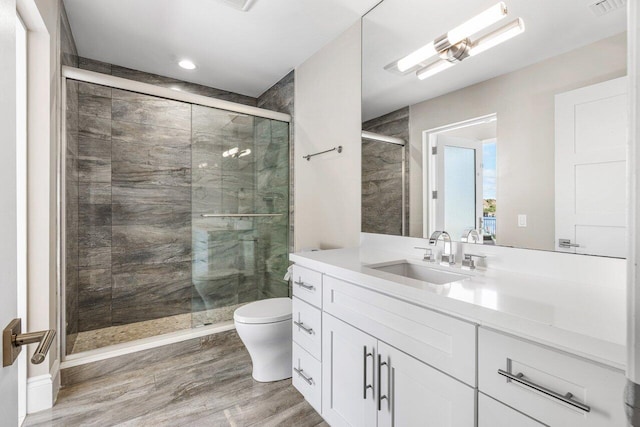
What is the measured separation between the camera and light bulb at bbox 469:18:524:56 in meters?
1.30

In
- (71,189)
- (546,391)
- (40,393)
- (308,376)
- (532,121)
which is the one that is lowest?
(40,393)

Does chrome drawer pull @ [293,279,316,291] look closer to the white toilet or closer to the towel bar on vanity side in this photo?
the white toilet

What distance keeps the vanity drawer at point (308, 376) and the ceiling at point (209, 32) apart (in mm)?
2124

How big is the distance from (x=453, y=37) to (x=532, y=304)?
4.22ft

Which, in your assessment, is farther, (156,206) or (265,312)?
(156,206)

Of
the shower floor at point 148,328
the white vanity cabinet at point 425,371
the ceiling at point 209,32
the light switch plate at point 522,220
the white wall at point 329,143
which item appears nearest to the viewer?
the white vanity cabinet at point 425,371

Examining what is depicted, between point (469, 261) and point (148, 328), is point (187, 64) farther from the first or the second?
point (469, 261)

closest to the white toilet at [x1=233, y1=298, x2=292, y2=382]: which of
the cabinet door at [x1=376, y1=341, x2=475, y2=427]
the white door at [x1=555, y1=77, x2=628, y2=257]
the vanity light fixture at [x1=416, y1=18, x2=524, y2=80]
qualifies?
the cabinet door at [x1=376, y1=341, x2=475, y2=427]

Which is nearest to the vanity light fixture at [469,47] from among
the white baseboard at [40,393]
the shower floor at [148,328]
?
the shower floor at [148,328]

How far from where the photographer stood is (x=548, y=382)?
0.74 m

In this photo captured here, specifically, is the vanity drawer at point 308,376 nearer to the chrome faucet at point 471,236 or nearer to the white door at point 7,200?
the chrome faucet at point 471,236

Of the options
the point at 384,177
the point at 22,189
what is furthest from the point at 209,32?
the point at 384,177

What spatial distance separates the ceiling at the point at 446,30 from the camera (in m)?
1.15

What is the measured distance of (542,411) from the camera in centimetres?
75
